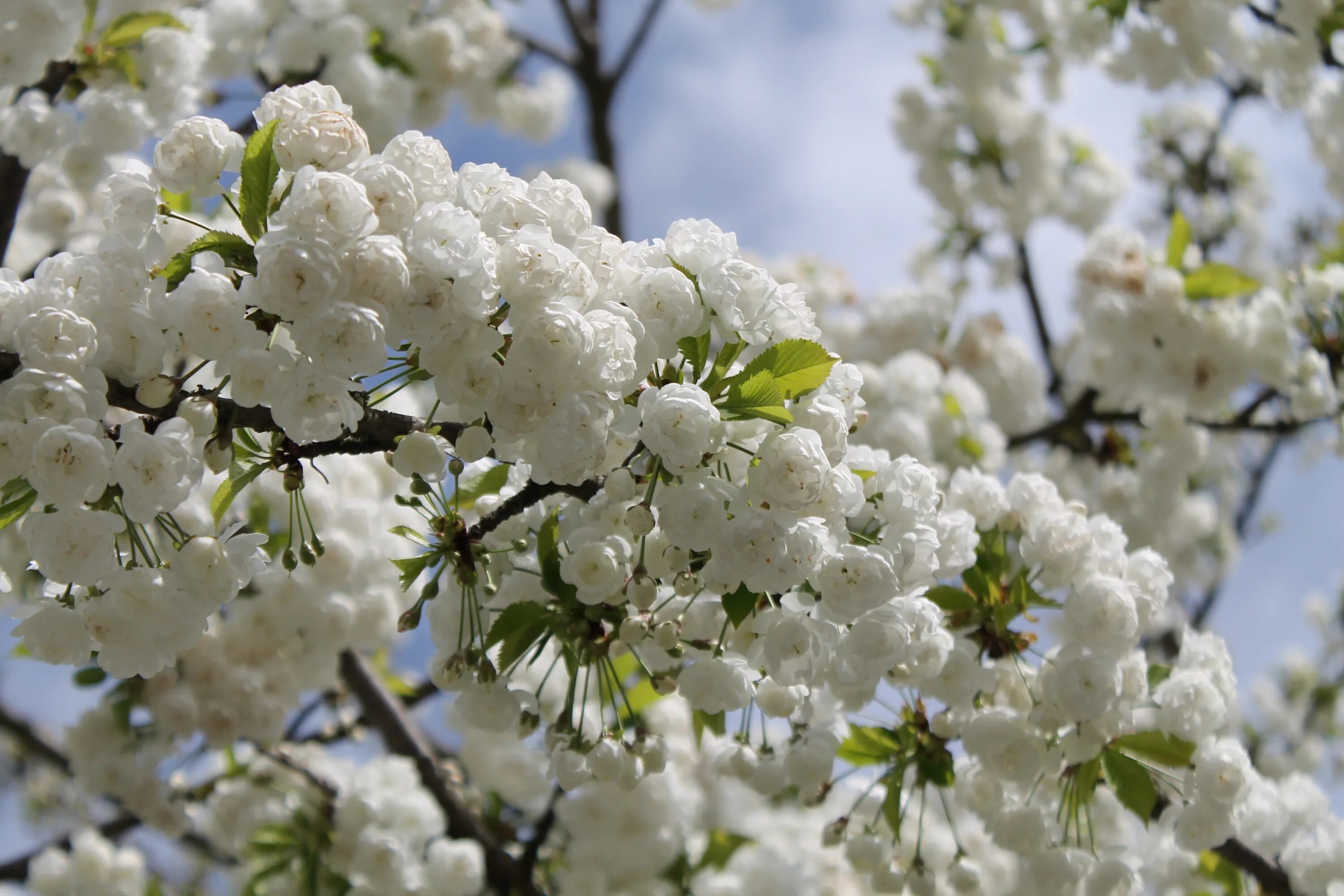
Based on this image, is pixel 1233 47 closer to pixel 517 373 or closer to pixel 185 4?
pixel 185 4

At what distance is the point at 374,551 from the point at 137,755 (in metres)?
0.90

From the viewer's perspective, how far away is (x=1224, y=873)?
280 cm

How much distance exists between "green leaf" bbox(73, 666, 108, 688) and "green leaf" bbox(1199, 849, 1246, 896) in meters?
3.06

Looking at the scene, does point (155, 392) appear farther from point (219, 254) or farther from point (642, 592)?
point (642, 592)

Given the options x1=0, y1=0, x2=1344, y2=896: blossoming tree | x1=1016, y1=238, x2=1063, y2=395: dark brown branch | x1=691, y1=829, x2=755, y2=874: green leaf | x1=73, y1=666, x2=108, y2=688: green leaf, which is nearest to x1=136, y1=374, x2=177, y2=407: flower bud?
x1=0, y1=0, x2=1344, y2=896: blossoming tree

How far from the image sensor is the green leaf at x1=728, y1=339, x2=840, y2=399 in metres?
1.68

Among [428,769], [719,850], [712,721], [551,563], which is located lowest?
[719,850]

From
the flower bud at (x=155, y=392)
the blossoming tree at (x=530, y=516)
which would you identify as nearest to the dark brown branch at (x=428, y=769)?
the blossoming tree at (x=530, y=516)

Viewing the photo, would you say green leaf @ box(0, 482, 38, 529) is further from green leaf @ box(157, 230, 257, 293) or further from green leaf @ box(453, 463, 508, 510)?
green leaf @ box(453, 463, 508, 510)

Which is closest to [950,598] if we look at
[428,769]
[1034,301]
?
[428,769]

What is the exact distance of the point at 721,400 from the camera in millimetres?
1704

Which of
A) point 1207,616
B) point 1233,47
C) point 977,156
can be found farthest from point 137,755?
point 1207,616

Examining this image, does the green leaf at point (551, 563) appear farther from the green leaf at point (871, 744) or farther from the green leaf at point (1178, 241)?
the green leaf at point (1178, 241)

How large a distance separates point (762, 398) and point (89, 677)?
2515mm
